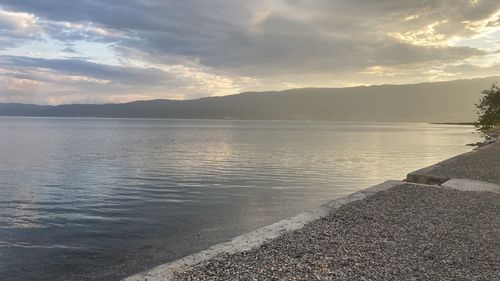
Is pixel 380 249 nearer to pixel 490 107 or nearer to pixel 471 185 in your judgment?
pixel 471 185

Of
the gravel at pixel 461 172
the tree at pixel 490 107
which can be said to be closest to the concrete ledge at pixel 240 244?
the gravel at pixel 461 172

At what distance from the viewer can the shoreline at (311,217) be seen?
9289 mm

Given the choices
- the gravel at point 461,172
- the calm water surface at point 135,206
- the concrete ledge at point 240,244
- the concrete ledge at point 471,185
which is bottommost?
the calm water surface at point 135,206

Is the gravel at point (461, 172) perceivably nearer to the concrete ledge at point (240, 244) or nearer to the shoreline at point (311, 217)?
the shoreline at point (311, 217)

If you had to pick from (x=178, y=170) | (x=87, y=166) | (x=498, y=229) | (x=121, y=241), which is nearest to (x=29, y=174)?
(x=87, y=166)

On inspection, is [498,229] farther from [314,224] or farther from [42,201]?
[42,201]

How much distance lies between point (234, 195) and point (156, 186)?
6.64 metres

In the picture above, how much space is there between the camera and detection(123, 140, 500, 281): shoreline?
9.29m

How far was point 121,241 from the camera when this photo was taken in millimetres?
15930

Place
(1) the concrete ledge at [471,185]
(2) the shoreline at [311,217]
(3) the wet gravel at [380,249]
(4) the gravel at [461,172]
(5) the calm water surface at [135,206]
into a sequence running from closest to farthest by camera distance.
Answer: (3) the wet gravel at [380,249] < (2) the shoreline at [311,217] < (5) the calm water surface at [135,206] < (1) the concrete ledge at [471,185] < (4) the gravel at [461,172]

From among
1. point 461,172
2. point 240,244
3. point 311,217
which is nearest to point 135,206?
point 311,217

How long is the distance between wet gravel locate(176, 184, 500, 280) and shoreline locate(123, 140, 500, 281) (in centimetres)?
23

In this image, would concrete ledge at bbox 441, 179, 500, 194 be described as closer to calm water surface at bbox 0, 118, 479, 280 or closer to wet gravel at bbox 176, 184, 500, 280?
wet gravel at bbox 176, 184, 500, 280

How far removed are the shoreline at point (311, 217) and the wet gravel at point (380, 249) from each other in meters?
0.23
